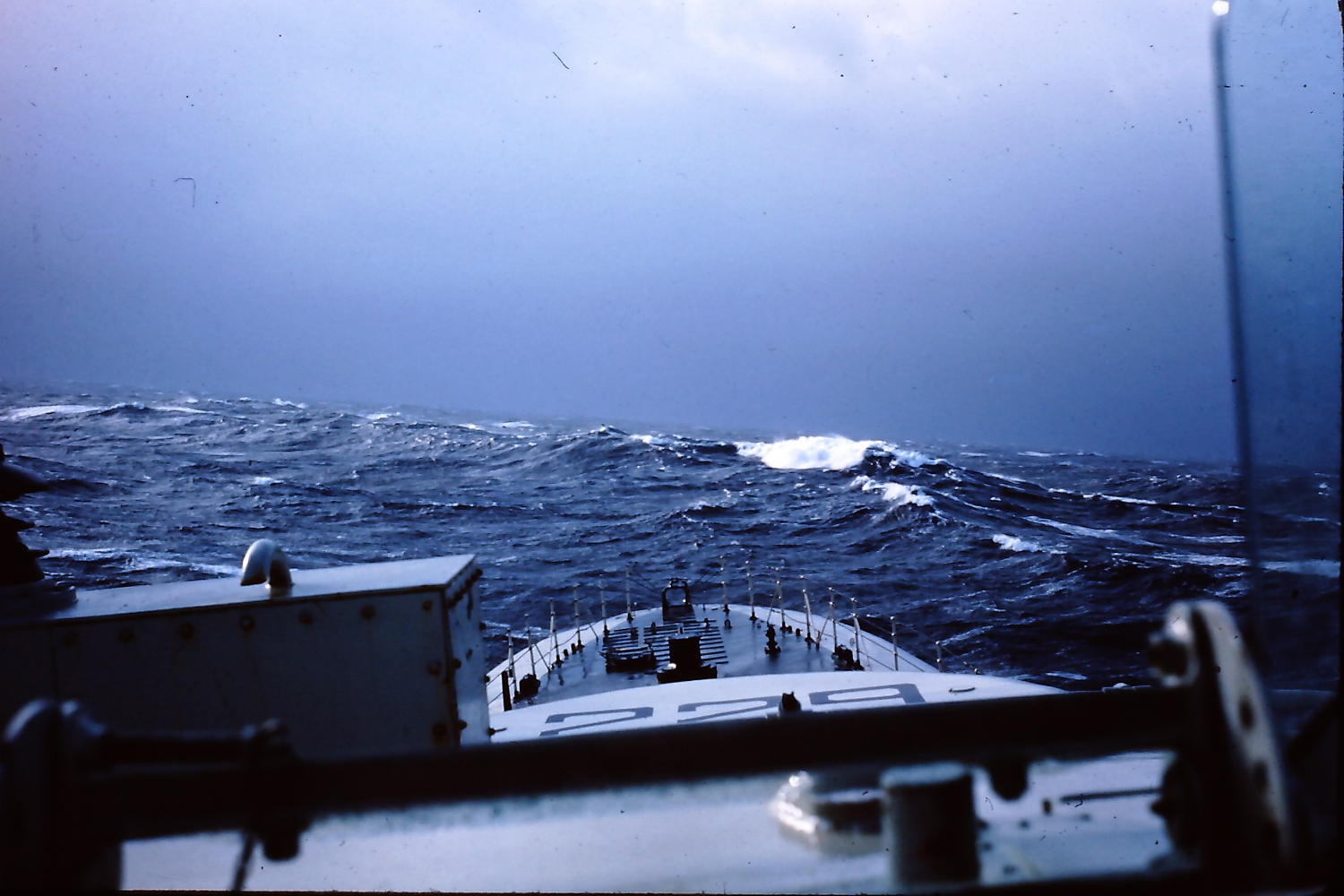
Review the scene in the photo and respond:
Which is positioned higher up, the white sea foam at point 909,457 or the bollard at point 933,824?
the bollard at point 933,824

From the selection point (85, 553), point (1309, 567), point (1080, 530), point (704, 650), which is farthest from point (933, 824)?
point (1080, 530)

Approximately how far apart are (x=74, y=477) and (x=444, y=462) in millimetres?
18539

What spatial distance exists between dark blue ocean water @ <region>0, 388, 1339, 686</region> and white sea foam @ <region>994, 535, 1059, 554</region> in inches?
6.5

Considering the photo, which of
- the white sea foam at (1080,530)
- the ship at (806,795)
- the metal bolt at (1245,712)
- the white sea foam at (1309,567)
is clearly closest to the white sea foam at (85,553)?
the ship at (806,795)

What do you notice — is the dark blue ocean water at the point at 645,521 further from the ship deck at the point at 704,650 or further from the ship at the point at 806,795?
the ship at the point at 806,795

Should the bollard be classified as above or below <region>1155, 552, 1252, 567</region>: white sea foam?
above

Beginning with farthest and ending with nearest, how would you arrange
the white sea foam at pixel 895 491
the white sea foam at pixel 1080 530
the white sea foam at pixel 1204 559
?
the white sea foam at pixel 895 491 < the white sea foam at pixel 1080 530 < the white sea foam at pixel 1204 559

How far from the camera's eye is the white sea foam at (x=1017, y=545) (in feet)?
121

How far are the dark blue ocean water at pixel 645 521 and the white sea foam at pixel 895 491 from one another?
10.3 inches

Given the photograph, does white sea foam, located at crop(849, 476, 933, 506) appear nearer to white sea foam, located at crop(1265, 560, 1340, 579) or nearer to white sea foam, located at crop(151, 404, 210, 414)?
white sea foam, located at crop(151, 404, 210, 414)

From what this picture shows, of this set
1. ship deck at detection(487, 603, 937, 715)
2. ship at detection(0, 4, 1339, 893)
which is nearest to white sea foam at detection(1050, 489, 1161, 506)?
ship deck at detection(487, 603, 937, 715)

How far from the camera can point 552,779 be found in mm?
1142

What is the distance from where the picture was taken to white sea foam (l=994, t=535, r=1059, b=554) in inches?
1455

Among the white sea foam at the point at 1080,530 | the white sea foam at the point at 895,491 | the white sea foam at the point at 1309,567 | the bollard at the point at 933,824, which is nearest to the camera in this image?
the bollard at the point at 933,824
